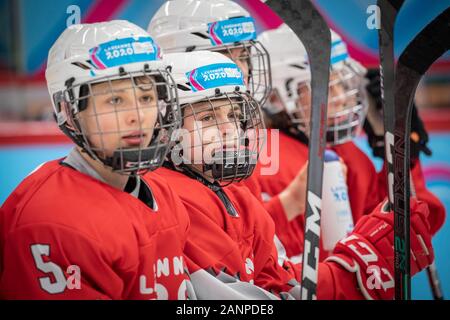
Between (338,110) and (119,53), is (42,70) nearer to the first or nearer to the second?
(338,110)

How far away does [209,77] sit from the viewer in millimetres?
1694

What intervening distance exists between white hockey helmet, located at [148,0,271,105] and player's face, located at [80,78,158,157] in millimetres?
585

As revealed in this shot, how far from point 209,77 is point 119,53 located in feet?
0.94

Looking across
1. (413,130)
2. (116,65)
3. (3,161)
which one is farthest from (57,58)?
(3,161)

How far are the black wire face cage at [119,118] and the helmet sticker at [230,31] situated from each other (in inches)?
22.7

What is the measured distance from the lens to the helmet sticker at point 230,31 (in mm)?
2053

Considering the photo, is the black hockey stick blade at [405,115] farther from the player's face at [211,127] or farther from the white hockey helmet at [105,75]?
the white hockey helmet at [105,75]

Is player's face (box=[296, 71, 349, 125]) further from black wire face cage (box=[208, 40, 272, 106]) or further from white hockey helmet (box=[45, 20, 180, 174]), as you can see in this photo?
white hockey helmet (box=[45, 20, 180, 174])

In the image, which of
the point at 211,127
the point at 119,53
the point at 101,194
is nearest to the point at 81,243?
the point at 101,194

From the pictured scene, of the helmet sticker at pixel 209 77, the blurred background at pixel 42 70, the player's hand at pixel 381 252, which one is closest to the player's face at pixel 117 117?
the helmet sticker at pixel 209 77

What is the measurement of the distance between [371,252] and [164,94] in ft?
2.40

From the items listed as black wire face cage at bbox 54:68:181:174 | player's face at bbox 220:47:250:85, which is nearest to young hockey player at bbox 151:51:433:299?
black wire face cage at bbox 54:68:181:174

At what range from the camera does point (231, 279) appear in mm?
1637
